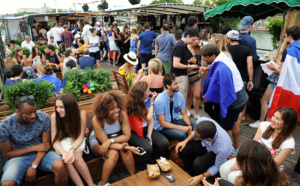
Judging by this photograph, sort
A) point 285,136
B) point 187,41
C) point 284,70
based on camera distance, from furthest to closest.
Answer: point 187,41
point 284,70
point 285,136

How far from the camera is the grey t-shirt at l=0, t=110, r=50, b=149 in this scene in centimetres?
240

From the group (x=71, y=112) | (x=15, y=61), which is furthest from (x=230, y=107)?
(x=15, y=61)

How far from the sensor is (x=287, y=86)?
3.31 meters

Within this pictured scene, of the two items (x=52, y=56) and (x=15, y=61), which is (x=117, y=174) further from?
(x=15, y=61)

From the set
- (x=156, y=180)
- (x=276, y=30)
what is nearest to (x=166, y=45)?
(x=156, y=180)

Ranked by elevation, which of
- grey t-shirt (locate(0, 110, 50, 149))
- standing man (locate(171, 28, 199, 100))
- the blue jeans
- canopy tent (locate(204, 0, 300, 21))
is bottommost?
the blue jeans

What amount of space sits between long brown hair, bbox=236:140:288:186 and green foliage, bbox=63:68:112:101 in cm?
301

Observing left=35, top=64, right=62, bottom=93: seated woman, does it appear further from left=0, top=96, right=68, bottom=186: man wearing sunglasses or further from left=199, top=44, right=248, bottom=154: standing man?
left=199, top=44, right=248, bottom=154: standing man

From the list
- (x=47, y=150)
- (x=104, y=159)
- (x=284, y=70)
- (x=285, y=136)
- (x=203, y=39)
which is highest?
(x=203, y=39)

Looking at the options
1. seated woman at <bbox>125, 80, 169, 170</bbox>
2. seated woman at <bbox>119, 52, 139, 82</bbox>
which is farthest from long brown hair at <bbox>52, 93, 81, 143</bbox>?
seated woman at <bbox>119, 52, 139, 82</bbox>

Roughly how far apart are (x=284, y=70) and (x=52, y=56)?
600 centimetres

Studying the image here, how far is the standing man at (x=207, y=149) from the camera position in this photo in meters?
2.47

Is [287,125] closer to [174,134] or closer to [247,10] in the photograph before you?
[174,134]

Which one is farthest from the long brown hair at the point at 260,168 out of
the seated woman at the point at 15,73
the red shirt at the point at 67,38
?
the red shirt at the point at 67,38
